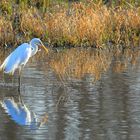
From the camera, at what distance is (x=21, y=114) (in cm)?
1045

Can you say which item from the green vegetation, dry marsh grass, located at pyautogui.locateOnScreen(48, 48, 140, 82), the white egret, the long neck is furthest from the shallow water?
the green vegetation

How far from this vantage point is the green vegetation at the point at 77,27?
20.1 metres

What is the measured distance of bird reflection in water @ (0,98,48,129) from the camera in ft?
32.1

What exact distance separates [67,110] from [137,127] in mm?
1565

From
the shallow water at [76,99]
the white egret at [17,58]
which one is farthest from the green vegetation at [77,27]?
the white egret at [17,58]

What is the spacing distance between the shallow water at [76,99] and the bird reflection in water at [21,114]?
15 millimetres

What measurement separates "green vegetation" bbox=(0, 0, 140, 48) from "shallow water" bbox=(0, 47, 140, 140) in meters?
2.29

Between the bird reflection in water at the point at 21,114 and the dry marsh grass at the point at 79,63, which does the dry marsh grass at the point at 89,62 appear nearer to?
the dry marsh grass at the point at 79,63

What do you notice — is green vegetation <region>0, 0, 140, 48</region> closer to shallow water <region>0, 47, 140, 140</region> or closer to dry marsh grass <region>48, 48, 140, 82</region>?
dry marsh grass <region>48, 48, 140, 82</region>

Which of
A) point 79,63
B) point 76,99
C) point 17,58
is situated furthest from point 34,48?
point 79,63

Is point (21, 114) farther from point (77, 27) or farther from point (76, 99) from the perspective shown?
point (77, 27)

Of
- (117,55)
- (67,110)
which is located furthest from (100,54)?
(67,110)

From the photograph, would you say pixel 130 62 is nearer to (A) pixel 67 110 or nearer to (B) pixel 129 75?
(B) pixel 129 75

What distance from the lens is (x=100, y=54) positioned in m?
18.9
